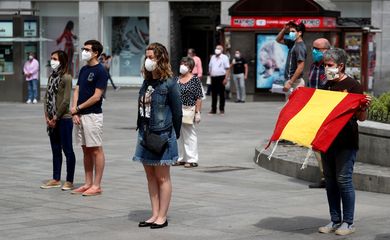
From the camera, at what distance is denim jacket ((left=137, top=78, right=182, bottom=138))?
9.00 meters

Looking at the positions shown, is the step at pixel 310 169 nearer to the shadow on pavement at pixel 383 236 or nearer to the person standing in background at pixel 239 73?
the shadow on pavement at pixel 383 236

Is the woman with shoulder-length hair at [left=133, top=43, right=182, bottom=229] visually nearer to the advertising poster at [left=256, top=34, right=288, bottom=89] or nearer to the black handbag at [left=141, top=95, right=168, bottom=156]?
the black handbag at [left=141, top=95, right=168, bottom=156]

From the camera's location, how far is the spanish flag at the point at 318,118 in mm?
8477

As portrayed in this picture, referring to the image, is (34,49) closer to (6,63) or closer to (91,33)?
(6,63)

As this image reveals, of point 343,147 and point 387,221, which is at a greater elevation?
point 343,147

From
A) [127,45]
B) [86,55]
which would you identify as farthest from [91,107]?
[127,45]

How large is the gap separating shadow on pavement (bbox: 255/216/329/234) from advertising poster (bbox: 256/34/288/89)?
63.2 feet

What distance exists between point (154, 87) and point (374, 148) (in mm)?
3910

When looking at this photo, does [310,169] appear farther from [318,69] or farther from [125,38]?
[125,38]

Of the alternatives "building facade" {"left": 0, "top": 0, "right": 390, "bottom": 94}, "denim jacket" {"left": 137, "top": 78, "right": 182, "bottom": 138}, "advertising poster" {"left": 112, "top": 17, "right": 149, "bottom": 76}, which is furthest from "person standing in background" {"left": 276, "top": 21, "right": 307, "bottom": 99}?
"advertising poster" {"left": 112, "top": 17, "right": 149, "bottom": 76}

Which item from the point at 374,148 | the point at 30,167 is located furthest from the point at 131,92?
the point at 374,148

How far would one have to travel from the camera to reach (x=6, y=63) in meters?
29.5

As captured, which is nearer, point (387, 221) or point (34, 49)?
point (387, 221)

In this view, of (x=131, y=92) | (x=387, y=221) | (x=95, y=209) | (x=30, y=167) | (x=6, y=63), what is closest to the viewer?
(x=387, y=221)
